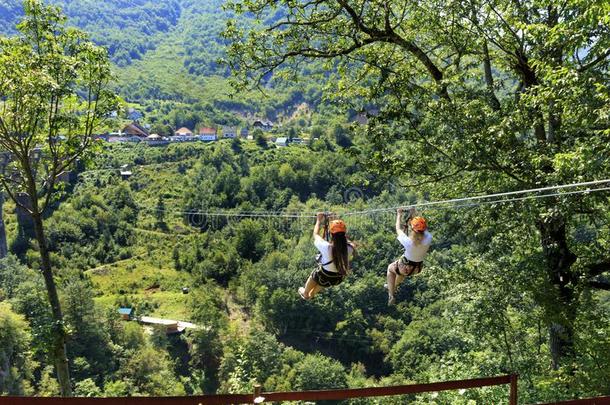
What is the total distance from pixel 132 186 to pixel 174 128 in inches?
1692

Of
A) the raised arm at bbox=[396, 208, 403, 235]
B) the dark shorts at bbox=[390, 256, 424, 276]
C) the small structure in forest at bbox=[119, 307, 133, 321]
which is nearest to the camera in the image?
the raised arm at bbox=[396, 208, 403, 235]

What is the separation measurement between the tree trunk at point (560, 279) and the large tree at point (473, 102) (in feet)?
0.06

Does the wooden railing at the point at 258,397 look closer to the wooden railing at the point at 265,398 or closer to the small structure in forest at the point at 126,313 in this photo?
the wooden railing at the point at 265,398

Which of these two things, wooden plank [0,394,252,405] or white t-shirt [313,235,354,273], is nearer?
wooden plank [0,394,252,405]

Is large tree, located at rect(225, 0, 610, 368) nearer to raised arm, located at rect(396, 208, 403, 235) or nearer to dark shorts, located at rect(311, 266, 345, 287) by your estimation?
raised arm, located at rect(396, 208, 403, 235)

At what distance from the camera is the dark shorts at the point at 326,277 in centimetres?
526

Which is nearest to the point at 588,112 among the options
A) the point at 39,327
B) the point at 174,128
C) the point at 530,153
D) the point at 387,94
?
the point at 530,153

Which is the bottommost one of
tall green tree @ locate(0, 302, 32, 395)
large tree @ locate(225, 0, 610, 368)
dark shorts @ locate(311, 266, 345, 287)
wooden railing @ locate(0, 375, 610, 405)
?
tall green tree @ locate(0, 302, 32, 395)

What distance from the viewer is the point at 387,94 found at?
356 inches

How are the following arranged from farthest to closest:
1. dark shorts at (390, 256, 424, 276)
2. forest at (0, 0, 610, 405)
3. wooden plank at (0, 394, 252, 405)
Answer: forest at (0, 0, 610, 405) → dark shorts at (390, 256, 424, 276) → wooden plank at (0, 394, 252, 405)

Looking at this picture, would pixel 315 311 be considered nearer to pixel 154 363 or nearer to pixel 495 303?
pixel 154 363

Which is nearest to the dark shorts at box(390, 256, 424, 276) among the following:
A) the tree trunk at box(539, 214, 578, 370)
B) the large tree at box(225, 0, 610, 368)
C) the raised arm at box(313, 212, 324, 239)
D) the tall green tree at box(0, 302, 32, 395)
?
the raised arm at box(313, 212, 324, 239)

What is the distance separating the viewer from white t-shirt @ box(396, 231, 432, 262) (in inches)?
207

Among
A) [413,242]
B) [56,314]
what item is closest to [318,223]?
[413,242]
